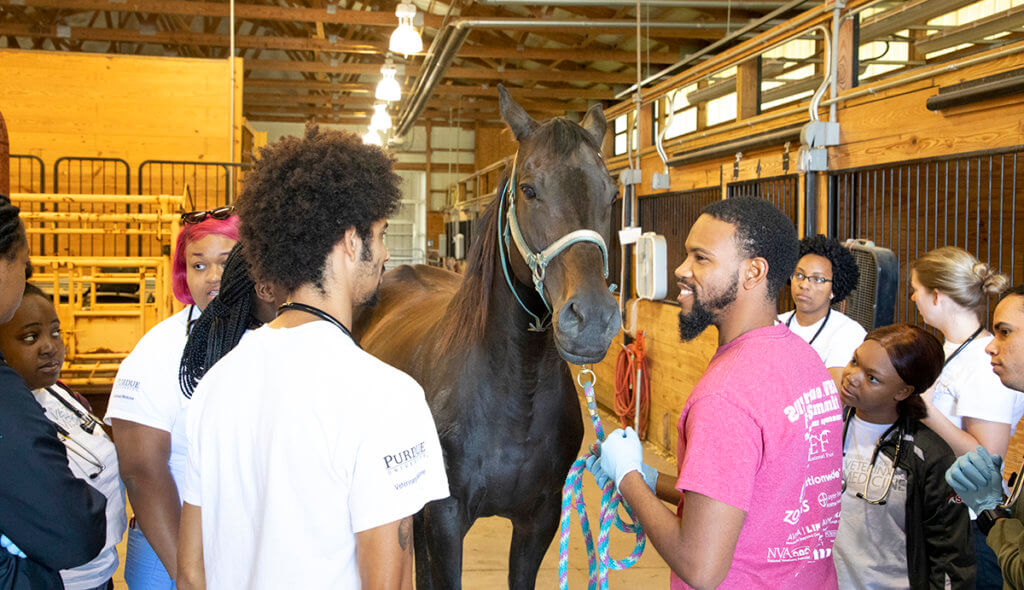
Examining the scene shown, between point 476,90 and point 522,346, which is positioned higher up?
point 476,90

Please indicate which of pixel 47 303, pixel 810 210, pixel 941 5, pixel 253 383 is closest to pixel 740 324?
pixel 253 383

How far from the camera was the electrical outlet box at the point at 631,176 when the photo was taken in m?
5.96

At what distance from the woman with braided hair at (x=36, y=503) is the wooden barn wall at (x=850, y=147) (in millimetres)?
2875

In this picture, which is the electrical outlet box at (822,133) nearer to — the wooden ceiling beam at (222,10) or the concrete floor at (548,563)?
the concrete floor at (548,563)

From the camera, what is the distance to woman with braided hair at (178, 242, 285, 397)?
1.49m

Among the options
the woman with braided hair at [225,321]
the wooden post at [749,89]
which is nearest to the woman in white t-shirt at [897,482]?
the woman with braided hair at [225,321]

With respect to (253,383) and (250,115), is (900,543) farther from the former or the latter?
(250,115)

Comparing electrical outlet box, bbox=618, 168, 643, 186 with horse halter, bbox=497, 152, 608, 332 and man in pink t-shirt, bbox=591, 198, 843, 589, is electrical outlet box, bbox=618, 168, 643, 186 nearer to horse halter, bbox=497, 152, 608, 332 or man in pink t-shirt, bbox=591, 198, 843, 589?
horse halter, bbox=497, 152, 608, 332

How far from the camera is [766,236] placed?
129cm

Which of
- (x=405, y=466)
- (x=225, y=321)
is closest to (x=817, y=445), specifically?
(x=405, y=466)

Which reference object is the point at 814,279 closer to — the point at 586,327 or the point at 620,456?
the point at 586,327

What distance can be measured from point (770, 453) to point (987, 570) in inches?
47.2

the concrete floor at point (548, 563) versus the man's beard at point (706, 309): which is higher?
the man's beard at point (706, 309)

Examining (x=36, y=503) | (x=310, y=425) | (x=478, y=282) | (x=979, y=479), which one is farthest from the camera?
(x=478, y=282)
